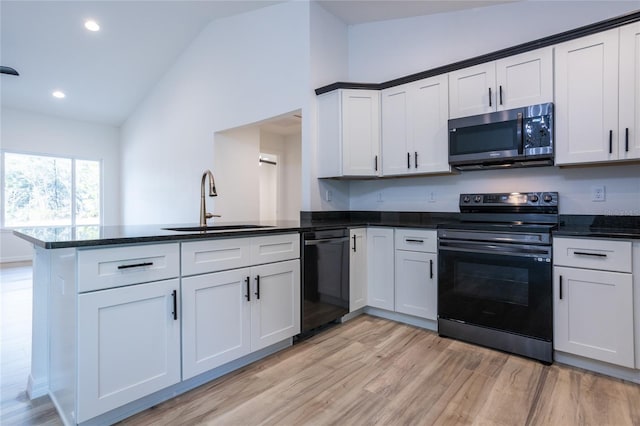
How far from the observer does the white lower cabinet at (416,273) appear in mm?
2650

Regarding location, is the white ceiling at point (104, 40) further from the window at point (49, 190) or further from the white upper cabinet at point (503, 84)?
the window at point (49, 190)

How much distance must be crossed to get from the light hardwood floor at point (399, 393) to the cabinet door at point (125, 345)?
0.18 m

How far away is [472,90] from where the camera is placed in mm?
2688

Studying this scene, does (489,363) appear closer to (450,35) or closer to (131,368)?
(131,368)

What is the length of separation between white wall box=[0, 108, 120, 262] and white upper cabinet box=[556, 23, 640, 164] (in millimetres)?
7952

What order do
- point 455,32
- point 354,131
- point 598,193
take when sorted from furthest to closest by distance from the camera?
point 354,131
point 455,32
point 598,193

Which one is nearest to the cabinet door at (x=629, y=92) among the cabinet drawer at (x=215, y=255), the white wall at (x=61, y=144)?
the cabinet drawer at (x=215, y=255)

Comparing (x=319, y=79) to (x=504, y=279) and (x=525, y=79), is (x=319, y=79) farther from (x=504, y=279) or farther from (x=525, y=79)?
(x=504, y=279)

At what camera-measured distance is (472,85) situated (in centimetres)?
269

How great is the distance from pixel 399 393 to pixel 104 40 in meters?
5.53

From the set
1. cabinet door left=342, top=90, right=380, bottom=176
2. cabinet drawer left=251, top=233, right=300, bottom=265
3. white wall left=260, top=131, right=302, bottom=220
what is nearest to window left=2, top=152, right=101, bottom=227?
white wall left=260, top=131, right=302, bottom=220

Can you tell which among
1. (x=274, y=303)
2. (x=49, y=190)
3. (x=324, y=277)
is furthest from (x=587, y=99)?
(x=49, y=190)

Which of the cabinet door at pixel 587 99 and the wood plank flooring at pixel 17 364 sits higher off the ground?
the cabinet door at pixel 587 99

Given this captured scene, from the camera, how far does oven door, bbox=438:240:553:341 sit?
2.12 m
